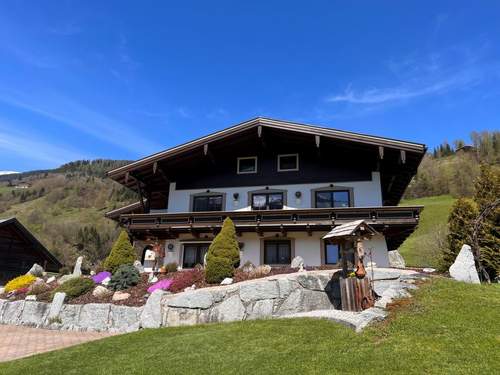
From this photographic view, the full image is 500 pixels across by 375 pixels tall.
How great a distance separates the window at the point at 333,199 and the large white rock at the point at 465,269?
7.61m

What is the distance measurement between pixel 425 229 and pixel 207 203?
35.2 meters

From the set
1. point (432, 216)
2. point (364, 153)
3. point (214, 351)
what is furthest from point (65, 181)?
point (214, 351)

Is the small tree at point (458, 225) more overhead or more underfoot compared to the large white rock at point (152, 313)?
more overhead

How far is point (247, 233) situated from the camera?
19438 millimetres

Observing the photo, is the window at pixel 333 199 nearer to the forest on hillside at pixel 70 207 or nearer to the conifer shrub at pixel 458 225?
the conifer shrub at pixel 458 225

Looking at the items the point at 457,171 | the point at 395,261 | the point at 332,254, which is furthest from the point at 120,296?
the point at 457,171

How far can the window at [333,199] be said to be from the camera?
767 inches

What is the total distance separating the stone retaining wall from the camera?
38.9 feet

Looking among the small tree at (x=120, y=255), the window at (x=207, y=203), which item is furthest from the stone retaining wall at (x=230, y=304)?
the window at (x=207, y=203)

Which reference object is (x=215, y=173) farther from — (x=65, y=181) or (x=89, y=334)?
(x=65, y=181)

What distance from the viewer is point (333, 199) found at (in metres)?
19.6

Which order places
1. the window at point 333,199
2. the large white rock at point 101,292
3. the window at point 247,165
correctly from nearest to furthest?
the large white rock at point 101,292, the window at point 333,199, the window at point 247,165

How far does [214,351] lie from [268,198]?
43.2 ft

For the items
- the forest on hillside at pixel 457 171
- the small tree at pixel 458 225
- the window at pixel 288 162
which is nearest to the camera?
the small tree at pixel 458 225
